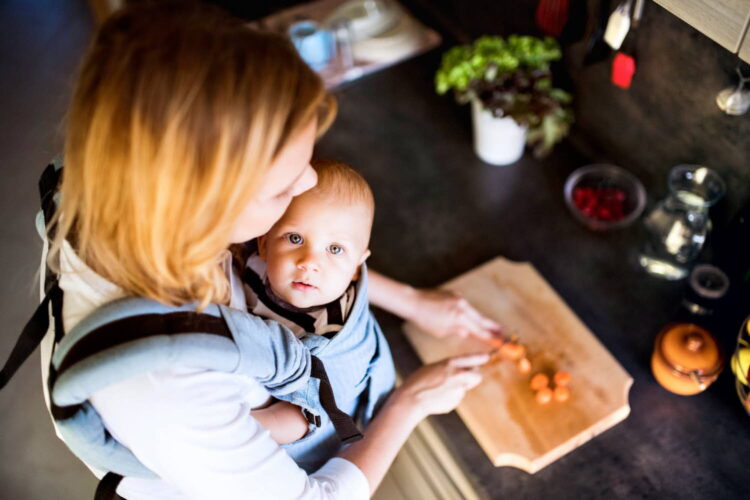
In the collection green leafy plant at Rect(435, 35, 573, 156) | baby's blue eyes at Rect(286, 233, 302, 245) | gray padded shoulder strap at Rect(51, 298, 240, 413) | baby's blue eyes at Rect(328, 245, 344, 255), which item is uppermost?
gray padded shoulder strap at Rect(51, 298, 240, 413)

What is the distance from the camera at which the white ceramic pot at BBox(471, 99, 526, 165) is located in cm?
148

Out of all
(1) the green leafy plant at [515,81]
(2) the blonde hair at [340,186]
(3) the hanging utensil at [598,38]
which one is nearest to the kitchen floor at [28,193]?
(2) the blonde hair at [340,186]

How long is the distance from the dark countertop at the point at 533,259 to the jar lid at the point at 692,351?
0.08 metres

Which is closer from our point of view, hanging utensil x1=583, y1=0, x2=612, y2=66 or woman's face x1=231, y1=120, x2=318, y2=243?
woman's face x1=231, y1=120, x2=318, y2=243

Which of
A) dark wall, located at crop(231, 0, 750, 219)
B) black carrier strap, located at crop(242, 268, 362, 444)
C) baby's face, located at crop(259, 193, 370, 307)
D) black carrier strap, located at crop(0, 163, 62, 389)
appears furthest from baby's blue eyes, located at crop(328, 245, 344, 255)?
dark wall, located at crop(231, 0, 750, 219)

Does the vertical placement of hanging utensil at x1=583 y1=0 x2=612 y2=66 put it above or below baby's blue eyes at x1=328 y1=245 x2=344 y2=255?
above

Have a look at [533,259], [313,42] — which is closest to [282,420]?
[533,259]

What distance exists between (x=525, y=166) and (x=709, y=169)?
1.39ft

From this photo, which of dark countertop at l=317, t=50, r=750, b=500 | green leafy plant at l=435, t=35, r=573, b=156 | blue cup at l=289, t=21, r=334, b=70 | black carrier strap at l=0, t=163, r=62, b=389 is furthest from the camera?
blue cup at l=289, t=21, r=334, b=70

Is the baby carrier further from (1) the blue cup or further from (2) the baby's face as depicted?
(1) the blue cup

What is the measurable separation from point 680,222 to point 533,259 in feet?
1.02

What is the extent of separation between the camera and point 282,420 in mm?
997

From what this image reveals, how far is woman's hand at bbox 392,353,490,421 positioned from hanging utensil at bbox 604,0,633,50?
0.66 meters

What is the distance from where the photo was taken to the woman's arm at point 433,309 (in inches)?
49.5
